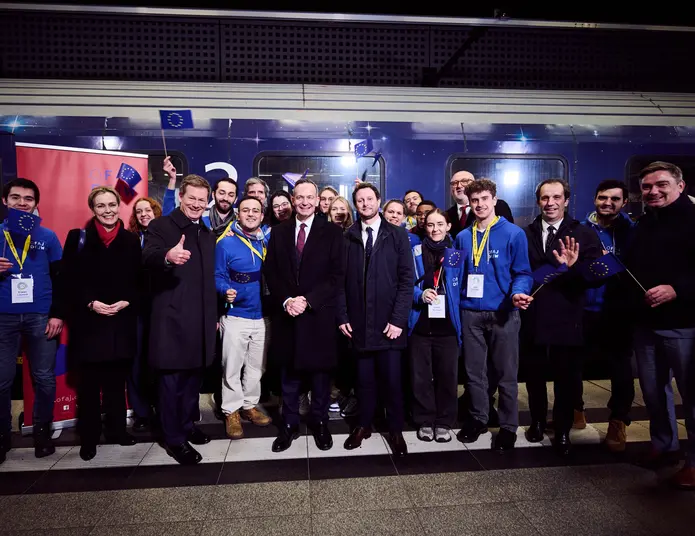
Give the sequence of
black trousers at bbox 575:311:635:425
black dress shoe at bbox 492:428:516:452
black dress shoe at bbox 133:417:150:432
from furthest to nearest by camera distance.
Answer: black dress shoe at bbox 133:417:150:432 → black trousers at bbox 575:311:635:425 → black dress shoe at bbox 492:428:516:452

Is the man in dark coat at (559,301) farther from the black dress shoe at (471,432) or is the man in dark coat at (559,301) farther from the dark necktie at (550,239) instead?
the black dress shoe at (471,432)

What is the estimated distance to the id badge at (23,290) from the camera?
318 cm

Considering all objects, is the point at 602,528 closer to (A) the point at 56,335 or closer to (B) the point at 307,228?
(B) the point at 307,228

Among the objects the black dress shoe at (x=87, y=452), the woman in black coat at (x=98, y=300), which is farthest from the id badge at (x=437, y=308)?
the black dress shoe at (x=87, y=452)

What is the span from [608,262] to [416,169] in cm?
229

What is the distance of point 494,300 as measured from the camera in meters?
3.39

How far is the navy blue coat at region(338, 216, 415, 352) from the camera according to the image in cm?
332

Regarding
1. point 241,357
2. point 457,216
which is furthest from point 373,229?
point 241,357

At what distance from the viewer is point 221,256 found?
3604 millimetres

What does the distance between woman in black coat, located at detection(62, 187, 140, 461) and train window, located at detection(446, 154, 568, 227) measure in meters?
3.33

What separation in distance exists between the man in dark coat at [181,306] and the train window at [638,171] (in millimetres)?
4716

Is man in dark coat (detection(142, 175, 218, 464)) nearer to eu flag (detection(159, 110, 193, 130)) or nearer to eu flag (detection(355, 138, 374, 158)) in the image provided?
eu flag (detection(159, 110, 193, 130))

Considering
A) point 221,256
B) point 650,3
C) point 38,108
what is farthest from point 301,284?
point 650,3

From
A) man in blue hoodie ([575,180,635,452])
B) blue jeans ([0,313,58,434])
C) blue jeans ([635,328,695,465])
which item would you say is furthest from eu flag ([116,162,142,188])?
blue jeans ([635,328,695,465])
